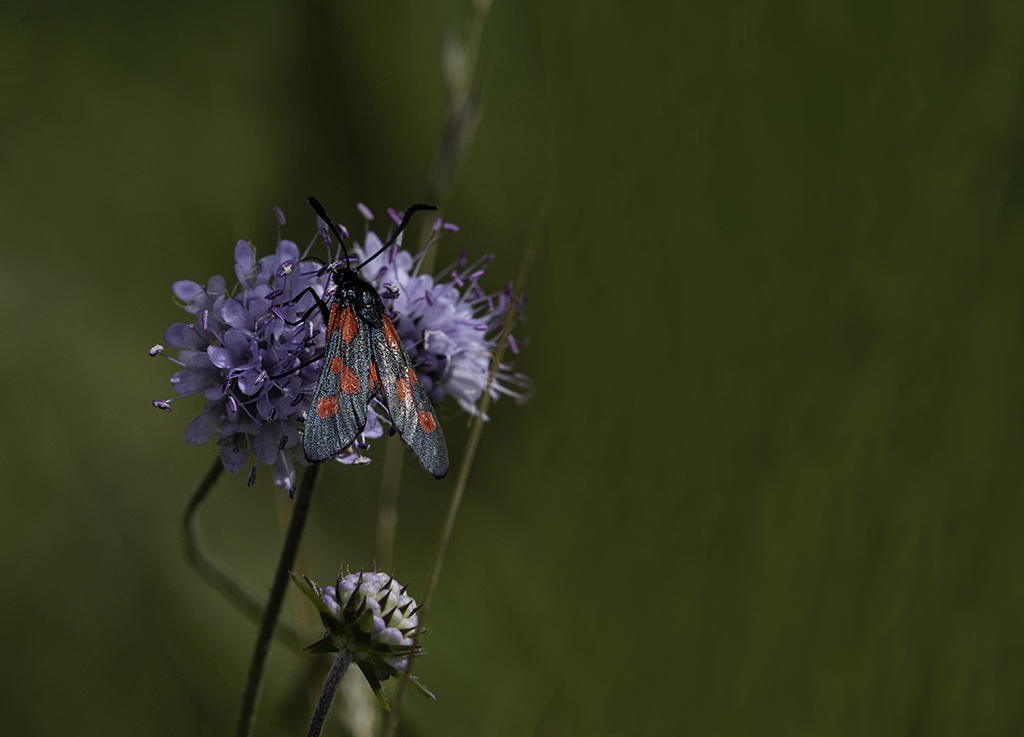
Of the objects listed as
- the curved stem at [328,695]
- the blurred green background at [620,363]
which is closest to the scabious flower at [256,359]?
the curved stem at [328,695]

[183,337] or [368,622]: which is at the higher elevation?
[183,337]

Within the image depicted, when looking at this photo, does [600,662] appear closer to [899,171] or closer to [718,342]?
[718,342]

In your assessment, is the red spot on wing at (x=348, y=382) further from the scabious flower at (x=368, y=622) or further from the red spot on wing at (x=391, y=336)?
the scabious flower at (x=368, y=622)

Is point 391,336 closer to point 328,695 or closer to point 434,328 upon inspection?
point 434,328

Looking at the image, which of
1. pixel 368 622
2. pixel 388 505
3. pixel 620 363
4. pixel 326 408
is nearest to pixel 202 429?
pixel 326 408

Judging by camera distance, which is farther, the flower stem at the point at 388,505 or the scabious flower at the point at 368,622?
the flower stem at the point at 388,505

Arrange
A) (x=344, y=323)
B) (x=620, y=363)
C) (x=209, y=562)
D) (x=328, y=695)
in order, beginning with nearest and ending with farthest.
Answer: (x=328, y=695), (x=344, y=323), (x=209, y=562), (x=620, y=363)
